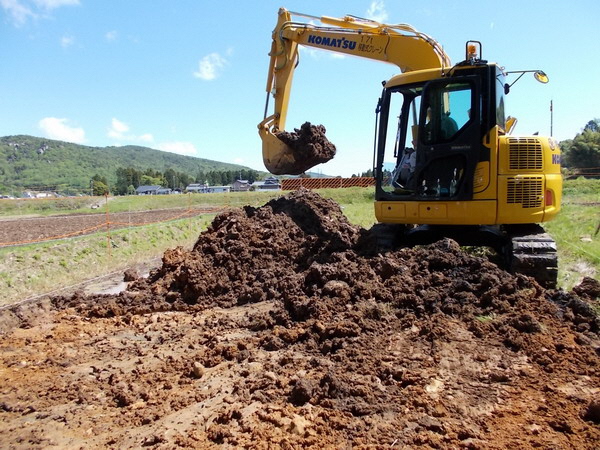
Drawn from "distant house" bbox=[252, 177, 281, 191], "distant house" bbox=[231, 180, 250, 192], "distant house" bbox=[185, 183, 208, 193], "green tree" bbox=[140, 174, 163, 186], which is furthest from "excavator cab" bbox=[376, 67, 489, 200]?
"green tree" bbox=[140, 174, 163, 186]

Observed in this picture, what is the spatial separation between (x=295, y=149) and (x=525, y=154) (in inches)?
173

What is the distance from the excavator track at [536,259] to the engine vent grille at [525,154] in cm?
98

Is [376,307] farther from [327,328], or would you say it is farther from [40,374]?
[40,374]

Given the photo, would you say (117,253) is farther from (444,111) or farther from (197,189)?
(197,189)

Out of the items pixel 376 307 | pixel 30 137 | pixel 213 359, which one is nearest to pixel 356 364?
pixel 376 307

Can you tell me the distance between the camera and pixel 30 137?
166375mm

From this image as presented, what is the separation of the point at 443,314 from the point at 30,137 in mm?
193091

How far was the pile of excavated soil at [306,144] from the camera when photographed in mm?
9062

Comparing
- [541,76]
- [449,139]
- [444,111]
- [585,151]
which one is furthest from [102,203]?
[585,151]

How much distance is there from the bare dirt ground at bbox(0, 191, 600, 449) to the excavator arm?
2.86m

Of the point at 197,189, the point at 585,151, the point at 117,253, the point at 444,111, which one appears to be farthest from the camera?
the point at 197,189

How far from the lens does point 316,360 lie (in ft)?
13.8

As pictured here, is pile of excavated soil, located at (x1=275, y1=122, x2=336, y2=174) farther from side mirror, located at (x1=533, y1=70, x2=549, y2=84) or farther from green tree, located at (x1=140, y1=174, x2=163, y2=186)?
green tree, located at (x1=140, y1=174, x2=163, y2=186)

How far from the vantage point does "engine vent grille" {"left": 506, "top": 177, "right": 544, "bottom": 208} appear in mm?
6121
